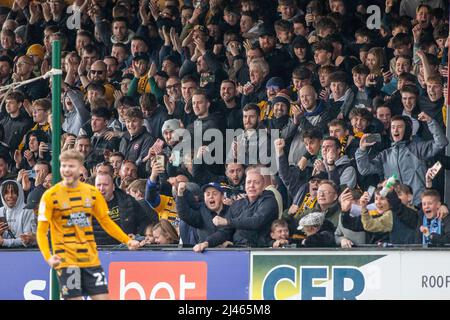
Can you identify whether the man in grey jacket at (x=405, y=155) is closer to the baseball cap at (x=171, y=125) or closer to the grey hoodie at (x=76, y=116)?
the baseball cap at (x=171, y=125)

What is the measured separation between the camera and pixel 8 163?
1384 cm

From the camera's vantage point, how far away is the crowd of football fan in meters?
11.6

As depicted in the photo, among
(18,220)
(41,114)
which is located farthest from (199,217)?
(41,114)

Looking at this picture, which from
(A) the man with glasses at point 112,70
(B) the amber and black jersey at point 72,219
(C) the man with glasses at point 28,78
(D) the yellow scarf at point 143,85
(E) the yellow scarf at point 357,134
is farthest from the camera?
(C) the man with glasses at point 28,78

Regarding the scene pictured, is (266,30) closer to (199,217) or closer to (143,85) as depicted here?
(143,85)

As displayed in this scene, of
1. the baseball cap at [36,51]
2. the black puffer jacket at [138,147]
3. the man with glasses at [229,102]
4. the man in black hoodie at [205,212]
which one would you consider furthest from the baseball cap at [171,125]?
the baseball cap at [36,51]

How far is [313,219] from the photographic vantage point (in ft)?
37.4

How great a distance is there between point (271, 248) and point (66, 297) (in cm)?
277

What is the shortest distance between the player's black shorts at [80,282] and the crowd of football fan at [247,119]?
1.98 meters

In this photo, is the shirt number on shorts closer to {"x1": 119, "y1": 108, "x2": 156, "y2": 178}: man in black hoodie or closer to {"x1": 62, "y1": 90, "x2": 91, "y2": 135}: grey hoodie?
{"x1": 119, "y1": 108, "x2": 156, "y2": 178}: man in black hoodie

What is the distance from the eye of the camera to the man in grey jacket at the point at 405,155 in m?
11.7

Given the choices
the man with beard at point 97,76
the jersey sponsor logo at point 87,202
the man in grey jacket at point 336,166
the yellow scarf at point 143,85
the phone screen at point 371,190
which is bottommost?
the jersey sponsor logo at point 87,202
